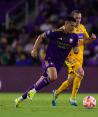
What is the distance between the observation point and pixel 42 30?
22.3 metres

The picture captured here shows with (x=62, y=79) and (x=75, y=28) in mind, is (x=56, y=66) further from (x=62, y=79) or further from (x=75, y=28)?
(x=62, y=79)

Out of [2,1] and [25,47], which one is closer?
[25,47]

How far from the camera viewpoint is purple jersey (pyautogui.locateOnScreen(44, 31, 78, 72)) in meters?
13.1

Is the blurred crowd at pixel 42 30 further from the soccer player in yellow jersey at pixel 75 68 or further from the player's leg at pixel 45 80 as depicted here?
the player's leg at pixel 45 80

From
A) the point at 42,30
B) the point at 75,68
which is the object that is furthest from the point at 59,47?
the point at 42,30

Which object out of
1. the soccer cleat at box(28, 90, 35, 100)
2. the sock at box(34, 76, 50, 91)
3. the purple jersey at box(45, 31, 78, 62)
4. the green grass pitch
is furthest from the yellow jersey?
the soccer cleat at box(28, 90, 35, 100)

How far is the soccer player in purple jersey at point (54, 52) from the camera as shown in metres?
12.9

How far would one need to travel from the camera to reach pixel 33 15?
80.2 ft

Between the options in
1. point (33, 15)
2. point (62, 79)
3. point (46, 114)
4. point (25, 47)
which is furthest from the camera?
point (33, 15)

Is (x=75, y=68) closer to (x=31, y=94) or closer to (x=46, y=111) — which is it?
(x=31, y=94)

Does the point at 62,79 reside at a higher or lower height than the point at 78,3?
lower

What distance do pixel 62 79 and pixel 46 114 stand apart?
27.1 ft

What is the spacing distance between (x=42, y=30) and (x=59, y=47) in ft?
30.2

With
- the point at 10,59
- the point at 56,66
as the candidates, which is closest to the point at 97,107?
the point at 56,66
